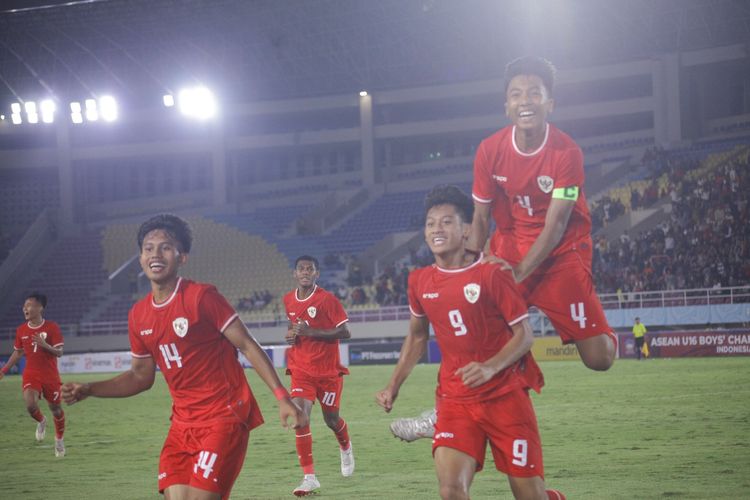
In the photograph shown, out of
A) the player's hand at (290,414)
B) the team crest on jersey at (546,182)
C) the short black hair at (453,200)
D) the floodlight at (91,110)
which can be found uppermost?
the floodlight at (91,110)

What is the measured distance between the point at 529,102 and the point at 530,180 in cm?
62

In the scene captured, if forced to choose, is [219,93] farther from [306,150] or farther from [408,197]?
[408,197]

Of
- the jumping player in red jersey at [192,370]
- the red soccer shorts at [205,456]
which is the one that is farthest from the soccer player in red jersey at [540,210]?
the red soccer shorts at [205,456]

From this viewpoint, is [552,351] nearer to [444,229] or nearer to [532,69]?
[532,69]

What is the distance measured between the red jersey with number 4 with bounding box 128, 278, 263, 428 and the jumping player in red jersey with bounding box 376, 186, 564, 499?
109cm

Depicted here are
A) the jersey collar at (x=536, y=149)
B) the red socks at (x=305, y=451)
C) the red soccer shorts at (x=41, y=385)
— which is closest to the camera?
the jersey collar at (x=536, y=149)

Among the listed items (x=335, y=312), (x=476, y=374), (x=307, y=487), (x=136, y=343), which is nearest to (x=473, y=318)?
(x=476, y=374)

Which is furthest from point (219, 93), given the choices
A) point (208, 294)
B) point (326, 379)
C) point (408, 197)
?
point (208, 294)

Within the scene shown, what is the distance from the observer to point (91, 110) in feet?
204

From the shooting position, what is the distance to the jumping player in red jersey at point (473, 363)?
716 centimetres

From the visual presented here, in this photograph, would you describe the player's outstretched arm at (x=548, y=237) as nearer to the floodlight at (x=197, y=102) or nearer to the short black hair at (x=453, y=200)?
the short black hair at (x=453, y=200)

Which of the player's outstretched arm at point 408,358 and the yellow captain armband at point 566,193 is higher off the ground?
the yellow captain armband at point 566,193

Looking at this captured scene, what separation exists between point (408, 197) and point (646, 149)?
523 inches

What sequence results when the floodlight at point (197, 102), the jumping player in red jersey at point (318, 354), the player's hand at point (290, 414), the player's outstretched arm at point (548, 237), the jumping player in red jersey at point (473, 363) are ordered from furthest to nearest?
the floodlight at point (197, 102) < the jumping player in red jersey at point (318, 354) < the player's outstretched arm at point (548, 237) < the jumping player in red jersey at point (473, 363) < the player's hand at point (290, 414)
